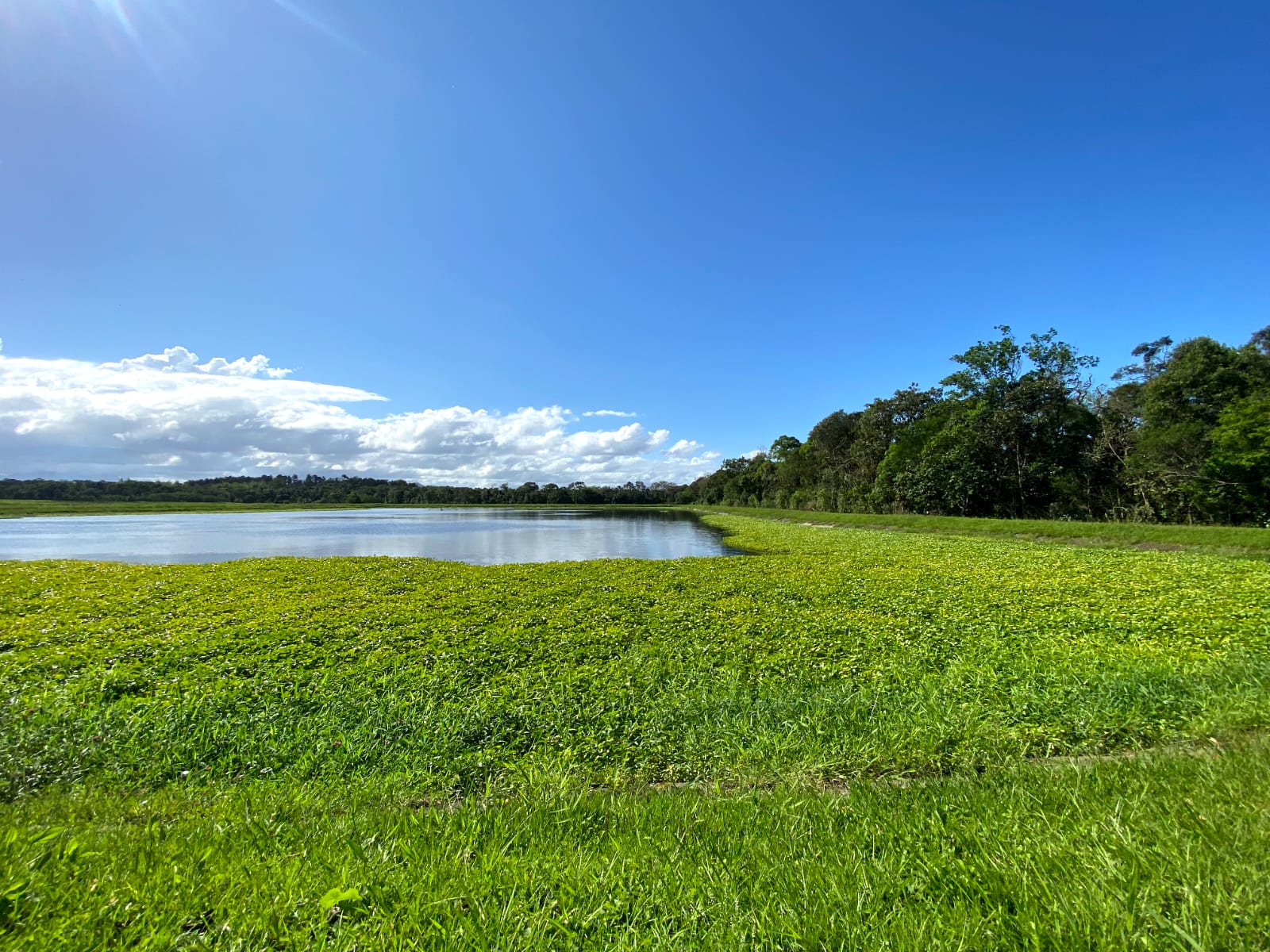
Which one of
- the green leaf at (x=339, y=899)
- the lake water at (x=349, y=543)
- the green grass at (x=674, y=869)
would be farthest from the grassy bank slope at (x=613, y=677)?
the lake water at (x=349, y=543)

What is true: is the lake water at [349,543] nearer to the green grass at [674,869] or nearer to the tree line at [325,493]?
the green grass at [674,869]

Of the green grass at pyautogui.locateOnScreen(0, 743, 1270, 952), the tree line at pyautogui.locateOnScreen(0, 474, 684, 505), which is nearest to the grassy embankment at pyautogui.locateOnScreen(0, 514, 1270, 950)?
the green grass at pyautogui.locateOnScreen(0, 743, 1270, 952)

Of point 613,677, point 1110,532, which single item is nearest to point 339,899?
point 613,677

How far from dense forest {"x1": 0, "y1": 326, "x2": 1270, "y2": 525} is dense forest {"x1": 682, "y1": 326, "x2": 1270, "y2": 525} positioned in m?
0.07

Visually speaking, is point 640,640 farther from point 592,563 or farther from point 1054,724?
point 592,563

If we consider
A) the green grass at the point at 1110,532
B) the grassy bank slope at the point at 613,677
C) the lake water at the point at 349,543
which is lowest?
the lake water at the point at 349,543

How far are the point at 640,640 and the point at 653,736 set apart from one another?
2902 mm

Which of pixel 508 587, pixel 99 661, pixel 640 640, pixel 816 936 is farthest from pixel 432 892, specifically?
pixel 508 587

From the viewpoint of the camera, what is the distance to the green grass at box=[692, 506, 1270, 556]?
55.2 ft

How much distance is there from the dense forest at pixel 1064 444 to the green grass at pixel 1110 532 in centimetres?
460

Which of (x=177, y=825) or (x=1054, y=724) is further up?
(x=177, y=825)

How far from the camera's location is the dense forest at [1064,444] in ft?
74.9

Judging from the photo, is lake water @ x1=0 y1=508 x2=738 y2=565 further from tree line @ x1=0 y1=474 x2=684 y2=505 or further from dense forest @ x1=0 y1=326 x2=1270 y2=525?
tree line @ x1=0 y1=474 x2=684 y2=505

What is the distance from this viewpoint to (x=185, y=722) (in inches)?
177
